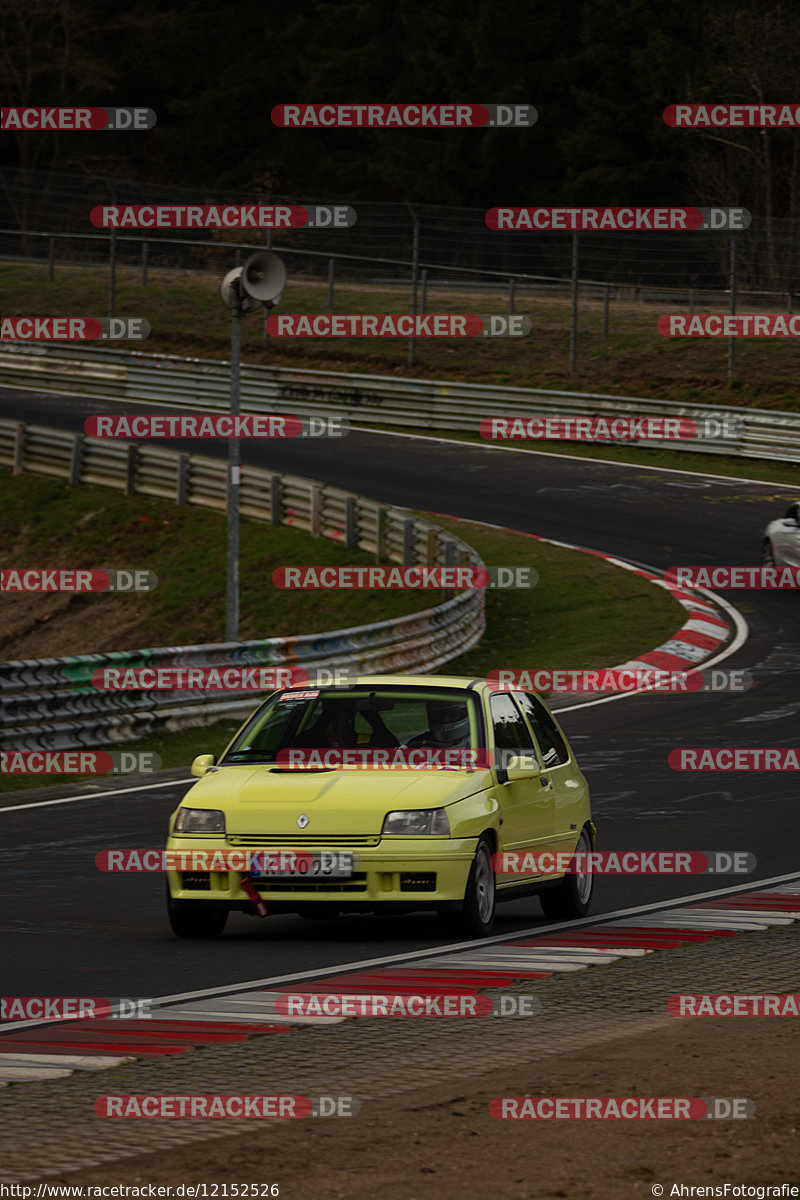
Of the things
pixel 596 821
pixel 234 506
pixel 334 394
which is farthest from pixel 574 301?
pixel 596 821

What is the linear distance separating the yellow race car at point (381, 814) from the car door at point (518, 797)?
1 centimetres

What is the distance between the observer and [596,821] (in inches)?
552

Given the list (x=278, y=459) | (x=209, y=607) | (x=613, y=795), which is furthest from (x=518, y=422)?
(x=613, y=795)

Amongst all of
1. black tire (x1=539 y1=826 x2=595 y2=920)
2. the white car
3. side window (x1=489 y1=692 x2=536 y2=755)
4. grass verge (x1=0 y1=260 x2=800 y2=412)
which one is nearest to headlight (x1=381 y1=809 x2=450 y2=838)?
side window (x1=489 y1=692 x2=536 y2=755)

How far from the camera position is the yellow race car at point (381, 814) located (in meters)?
9.57

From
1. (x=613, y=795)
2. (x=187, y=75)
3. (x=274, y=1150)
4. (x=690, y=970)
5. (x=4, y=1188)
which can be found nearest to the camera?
(x=4, y=1188)

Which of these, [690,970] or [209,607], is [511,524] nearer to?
[209,607]

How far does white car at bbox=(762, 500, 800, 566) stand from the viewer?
27.4 meters

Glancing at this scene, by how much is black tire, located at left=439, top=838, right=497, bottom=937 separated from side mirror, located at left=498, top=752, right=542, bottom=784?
49cm

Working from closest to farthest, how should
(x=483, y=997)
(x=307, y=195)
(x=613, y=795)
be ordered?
(x=483, y=997)
(x=613, y=795)
(x=307, y=195)

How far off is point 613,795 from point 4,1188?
1034cm

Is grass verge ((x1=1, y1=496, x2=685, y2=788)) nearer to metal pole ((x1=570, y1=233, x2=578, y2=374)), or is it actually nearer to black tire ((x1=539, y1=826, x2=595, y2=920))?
black tire ((x1=539, y1=826, x2=595, y2=920))

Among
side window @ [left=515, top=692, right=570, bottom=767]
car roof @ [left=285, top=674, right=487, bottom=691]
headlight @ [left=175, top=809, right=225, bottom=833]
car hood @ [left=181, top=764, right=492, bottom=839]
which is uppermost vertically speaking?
car roof @ [left=285, top=674, right=487, bottom=691]

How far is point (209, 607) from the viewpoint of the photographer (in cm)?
2962
